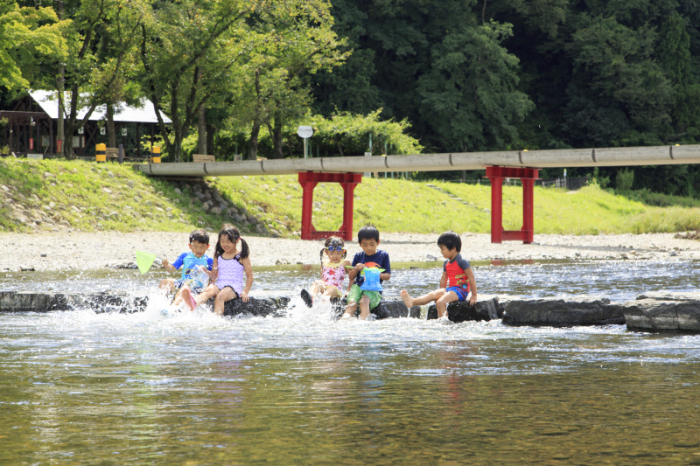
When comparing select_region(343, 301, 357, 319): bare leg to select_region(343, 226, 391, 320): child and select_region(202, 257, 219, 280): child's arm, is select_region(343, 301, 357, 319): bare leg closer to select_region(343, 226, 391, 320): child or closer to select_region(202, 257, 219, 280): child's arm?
select_region(343, 226, 391, 320): child

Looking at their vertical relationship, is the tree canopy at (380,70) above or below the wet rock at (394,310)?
above

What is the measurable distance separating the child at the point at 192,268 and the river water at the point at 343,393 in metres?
0.36

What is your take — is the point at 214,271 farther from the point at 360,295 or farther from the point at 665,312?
the point at 665,312

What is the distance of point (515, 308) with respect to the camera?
9.61 m

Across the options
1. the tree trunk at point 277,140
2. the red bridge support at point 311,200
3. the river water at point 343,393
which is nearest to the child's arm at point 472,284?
the river water at point 343,393

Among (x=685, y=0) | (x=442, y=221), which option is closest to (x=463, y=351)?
(x=442, y=221)

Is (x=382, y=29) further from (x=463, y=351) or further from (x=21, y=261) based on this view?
(x=463, y=351)

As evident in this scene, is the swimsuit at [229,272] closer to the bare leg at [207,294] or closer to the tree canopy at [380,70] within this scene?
the bare leg at [207,294]

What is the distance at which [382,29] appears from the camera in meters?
67.9

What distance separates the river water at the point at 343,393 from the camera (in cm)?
414

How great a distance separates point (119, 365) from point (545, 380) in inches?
134

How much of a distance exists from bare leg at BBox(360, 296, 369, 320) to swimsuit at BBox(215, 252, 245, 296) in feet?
5.15

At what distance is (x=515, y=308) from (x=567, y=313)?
0.59 m

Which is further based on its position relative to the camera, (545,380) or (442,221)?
(442,221)
